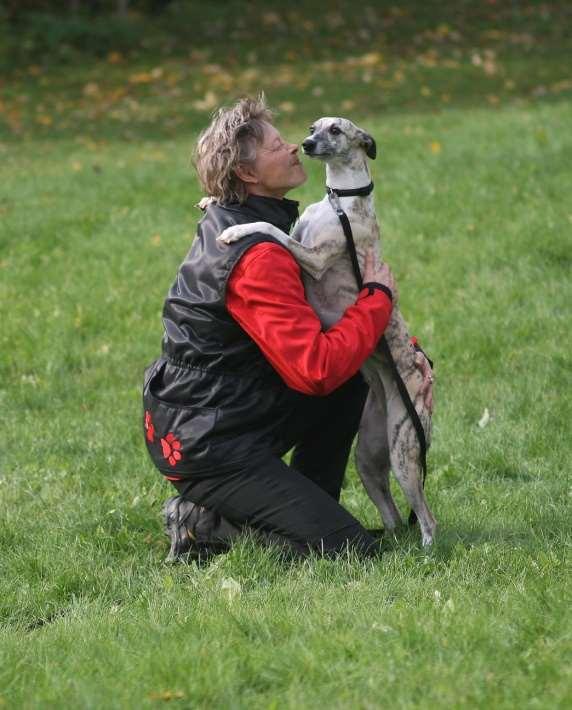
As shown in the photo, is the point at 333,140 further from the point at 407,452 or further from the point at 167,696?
the point at 167,696

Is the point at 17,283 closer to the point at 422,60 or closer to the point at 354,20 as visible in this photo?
the point at 422,60

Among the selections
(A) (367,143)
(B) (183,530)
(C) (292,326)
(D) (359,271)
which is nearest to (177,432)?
(B) (183,530)

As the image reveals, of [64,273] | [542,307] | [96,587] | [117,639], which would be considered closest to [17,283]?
[64,273]

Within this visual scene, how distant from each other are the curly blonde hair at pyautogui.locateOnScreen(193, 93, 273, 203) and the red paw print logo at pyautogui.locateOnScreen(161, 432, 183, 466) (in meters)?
0.89

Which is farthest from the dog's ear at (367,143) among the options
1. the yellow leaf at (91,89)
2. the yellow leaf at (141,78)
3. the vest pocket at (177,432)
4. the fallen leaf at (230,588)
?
the yellow leaf at (141,78)

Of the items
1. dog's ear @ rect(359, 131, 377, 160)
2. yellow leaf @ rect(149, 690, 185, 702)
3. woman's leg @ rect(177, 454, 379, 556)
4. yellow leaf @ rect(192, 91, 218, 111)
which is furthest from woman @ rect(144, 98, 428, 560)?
yellow leaf @ rect(192, 91, 218, 111)

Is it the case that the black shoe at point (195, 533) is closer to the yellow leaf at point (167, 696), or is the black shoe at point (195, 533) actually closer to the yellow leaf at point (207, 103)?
the yellow leaf at point (167, 696)

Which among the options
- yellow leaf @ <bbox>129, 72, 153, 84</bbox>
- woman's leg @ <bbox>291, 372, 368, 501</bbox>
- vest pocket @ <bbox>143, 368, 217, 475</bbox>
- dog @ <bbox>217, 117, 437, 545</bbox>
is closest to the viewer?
dog @ <bbox>217, 117, 437, 545</bbox>

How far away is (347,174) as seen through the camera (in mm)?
4496

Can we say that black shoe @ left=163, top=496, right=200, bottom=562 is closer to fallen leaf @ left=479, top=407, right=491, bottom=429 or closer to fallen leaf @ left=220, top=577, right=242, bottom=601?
fallen leaf @ left=220, top=577, right=242, bottom=601

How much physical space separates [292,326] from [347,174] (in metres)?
0.62

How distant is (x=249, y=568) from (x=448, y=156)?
735 centimetres

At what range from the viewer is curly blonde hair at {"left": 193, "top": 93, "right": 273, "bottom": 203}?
450 centimetres

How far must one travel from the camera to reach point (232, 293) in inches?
173
